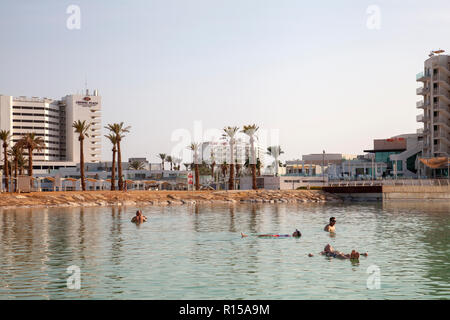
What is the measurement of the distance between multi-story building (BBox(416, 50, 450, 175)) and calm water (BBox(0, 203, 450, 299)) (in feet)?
232

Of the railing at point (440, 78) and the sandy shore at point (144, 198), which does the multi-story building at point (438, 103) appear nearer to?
the railing at point (440, 78)

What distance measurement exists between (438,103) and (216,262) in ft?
305

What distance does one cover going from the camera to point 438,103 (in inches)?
4151

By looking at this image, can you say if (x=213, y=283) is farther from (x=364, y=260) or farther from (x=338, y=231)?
(x=338, y=231)

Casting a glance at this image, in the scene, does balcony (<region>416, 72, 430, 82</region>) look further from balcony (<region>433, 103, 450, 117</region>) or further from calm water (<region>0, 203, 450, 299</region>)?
calm water (<region>0, 203, 450, 299</region>)

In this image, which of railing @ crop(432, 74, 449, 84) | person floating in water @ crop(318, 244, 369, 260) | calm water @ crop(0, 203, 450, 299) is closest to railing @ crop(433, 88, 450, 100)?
railing @ crop(432, 74, 449, 84)

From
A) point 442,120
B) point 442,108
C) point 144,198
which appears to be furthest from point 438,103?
point 144,198

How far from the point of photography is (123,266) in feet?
72.9

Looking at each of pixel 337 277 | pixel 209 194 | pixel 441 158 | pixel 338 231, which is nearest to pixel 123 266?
pixel 337 277

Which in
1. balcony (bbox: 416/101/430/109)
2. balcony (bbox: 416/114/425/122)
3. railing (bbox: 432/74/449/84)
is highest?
railing (bbox: 432/74/449/84)

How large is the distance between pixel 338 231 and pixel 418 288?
18819 mm

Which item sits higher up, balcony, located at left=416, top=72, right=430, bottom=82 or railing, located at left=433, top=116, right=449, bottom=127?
balcony, located at left=416, top=72, right=430, bottom=82

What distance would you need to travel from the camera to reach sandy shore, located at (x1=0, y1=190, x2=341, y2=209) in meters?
68.2

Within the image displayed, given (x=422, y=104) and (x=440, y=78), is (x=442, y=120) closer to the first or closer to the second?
(x=422, y=104)
